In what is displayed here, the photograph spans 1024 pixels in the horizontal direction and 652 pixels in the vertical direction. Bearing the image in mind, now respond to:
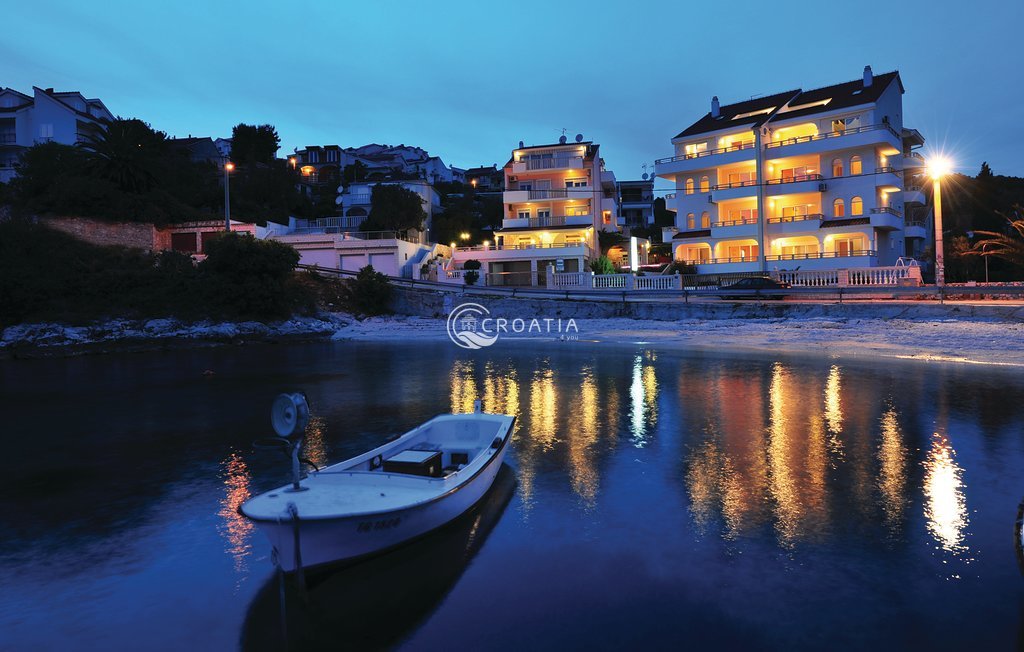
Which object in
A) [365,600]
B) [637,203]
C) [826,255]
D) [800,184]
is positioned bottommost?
[365,600]

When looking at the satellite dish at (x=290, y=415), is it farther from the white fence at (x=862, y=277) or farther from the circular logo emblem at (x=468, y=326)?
the white fence at (x=862, y=277)

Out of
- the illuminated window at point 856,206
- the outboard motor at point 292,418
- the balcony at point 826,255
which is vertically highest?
the illuminated window at point 856,206

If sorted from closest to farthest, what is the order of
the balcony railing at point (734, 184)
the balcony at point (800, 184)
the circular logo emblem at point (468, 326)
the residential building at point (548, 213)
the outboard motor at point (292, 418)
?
the outboard motor at point (292, 418), the circular logo emblem at point (468, 326), the balcony at point (800, 184), the balcony railing at point (734, 184), the residential building at point (548, 213)

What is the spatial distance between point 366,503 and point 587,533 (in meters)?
3.17

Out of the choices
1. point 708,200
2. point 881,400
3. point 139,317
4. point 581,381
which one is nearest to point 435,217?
point 708,200

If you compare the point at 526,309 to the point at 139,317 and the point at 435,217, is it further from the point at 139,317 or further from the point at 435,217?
the point at 435,217

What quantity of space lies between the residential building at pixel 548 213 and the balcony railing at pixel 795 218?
17.9 m

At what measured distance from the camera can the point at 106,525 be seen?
9102 millimetres

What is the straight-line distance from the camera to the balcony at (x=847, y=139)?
48.4 metres

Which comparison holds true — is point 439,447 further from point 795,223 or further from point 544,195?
point 544,195

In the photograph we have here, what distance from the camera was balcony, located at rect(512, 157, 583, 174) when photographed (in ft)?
217

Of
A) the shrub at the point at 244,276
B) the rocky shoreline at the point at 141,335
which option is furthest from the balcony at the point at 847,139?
the shrub at the point at 244,276

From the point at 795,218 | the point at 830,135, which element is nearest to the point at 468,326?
the point at 795,218

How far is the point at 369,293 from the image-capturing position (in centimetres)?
5034
